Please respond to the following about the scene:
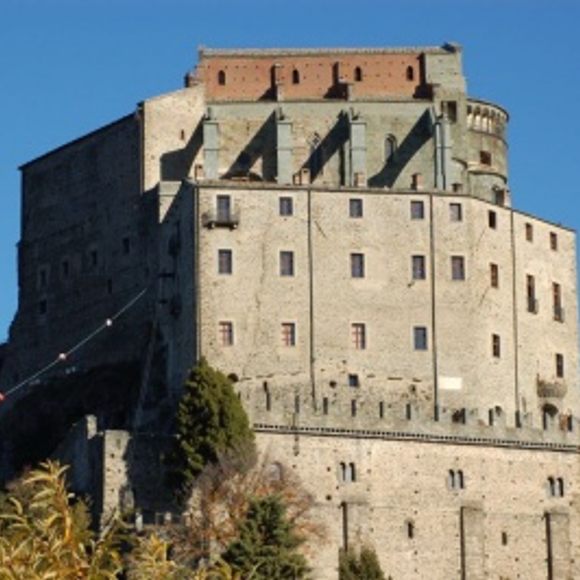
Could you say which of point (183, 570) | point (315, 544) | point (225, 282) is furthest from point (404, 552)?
point (183, 570)

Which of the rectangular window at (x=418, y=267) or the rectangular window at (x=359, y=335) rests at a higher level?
the rectangular window at (x=418, y=267)

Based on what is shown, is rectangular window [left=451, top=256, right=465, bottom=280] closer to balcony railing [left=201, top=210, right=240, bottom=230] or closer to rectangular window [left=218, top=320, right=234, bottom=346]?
balcony railing [left=201, top=210, right=240, bottom=230]

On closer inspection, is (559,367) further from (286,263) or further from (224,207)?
(224,207)

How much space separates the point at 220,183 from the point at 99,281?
11598mm

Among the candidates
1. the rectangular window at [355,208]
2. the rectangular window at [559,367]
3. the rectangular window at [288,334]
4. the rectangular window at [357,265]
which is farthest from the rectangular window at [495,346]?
the rectangular window at [288,334]

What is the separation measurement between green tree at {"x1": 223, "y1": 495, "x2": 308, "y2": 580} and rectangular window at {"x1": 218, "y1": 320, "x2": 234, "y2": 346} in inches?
521

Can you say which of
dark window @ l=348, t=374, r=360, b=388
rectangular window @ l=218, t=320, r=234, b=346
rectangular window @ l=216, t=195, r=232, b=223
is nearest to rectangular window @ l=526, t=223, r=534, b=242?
dark window @ l=348, t=374, r=360, b=388

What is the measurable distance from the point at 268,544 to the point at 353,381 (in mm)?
15595

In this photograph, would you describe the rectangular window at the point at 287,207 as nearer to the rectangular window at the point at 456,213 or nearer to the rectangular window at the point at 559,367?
the rectangular window at the point at 456,213

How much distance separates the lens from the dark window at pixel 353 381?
241 ft

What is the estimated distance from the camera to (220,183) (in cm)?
7538

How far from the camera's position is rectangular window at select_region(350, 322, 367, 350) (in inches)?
2923

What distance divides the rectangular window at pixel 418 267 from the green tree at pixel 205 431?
1031cm

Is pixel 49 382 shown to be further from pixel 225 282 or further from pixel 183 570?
pixel 183 570
